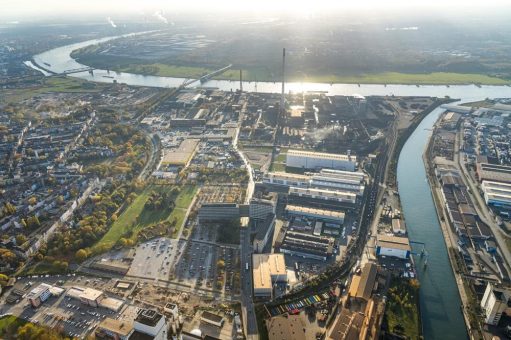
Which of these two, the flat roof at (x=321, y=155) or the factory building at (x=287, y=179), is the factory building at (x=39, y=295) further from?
the flat roof at (x=321, y=155)

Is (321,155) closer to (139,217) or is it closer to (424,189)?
(424,189)

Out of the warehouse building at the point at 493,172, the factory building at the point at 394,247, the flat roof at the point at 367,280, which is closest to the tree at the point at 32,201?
the flat roof at the point at 367,280

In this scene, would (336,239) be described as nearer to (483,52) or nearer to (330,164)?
(330,164)

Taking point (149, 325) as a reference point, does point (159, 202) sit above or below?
below

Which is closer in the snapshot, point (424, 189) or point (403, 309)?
point (403, 309)

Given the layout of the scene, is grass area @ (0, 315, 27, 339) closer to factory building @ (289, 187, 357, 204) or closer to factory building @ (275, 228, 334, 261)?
factory building @ (275, 228, 334, 261)

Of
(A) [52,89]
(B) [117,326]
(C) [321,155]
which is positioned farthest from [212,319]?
(A) [52,89]

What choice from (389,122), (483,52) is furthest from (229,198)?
(483,52)
